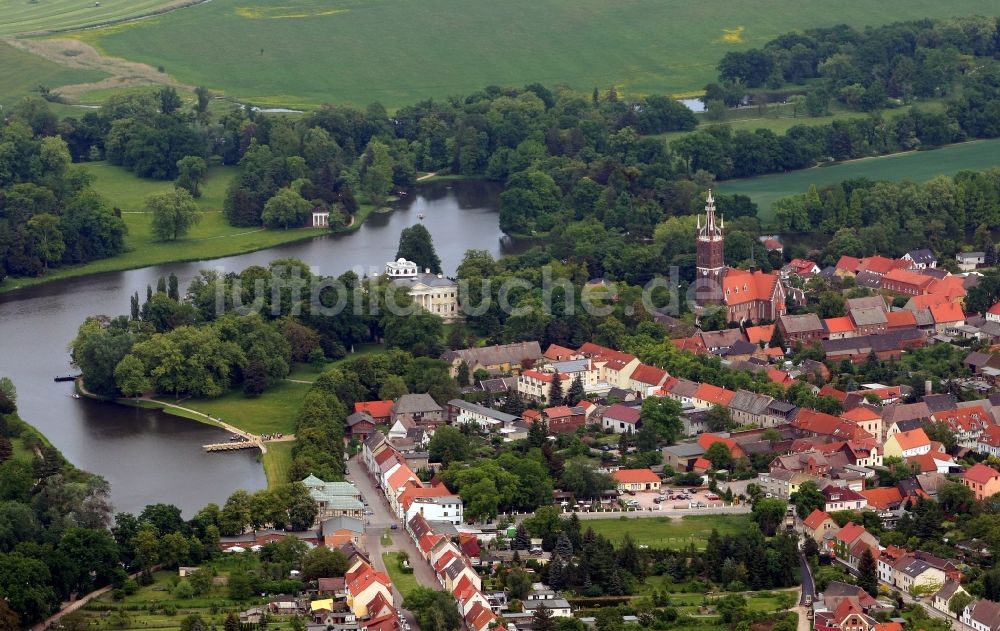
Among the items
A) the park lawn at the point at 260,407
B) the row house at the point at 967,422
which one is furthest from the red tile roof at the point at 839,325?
the park lawn at the point at 260,407

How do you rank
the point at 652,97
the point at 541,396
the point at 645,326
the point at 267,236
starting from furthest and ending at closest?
the point at 652,97 < the point at 267,236 < the point at 645,326 < the point at 541,396

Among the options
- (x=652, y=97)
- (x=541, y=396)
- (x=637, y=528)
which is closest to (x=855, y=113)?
(x=652, y=97)

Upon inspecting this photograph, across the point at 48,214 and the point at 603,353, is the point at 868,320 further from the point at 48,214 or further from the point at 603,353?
the point at 48,214

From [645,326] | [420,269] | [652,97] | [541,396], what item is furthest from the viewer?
[652,97]

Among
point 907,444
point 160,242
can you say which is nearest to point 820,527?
point 907,444

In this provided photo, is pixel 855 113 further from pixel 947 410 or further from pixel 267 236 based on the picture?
pixel 947 410

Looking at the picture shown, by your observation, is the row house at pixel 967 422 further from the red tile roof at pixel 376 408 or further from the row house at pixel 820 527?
the red tile roof at pixel 376 408
